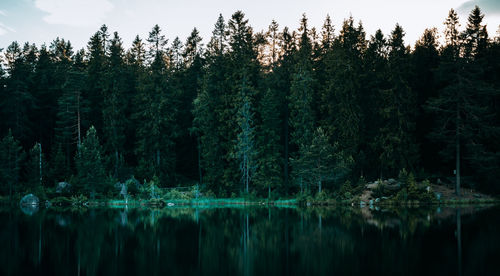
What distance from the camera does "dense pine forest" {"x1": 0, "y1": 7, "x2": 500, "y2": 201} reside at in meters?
45.3

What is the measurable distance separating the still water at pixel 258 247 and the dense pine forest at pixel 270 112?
64.7 feet

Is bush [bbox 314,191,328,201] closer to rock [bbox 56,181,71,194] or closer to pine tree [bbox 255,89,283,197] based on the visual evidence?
pine tree [bbox 255,89,283,197]

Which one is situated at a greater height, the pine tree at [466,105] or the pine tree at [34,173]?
the pine tree at [466,105]

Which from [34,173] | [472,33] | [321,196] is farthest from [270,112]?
[34,173]

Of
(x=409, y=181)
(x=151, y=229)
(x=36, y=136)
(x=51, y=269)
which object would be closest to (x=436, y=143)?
(x=409, y=181)

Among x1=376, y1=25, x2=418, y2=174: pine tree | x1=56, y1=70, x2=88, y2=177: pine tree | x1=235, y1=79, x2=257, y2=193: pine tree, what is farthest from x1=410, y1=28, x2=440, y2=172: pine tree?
x1=56, y1=70, x2=88, y2=177: pine tree

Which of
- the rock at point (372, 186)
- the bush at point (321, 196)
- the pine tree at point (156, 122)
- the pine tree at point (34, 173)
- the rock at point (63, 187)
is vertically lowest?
the bush at point (321, 196)

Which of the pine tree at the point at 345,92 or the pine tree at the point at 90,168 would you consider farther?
the pine tree at the point at 345,92

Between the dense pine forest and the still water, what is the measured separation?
1972 cm

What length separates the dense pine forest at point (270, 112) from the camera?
1783 inches

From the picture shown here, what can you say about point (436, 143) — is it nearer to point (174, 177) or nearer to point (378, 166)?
point (378, 166)

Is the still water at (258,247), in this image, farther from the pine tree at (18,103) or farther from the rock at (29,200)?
the pine tree at (18,103)

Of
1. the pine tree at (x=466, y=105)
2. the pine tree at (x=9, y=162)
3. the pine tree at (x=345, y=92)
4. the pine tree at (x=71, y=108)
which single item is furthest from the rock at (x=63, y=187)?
the pine tree at (x=466, y=105)

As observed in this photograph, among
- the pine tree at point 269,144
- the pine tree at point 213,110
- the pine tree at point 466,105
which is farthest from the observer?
the pine tree at point 213,110
